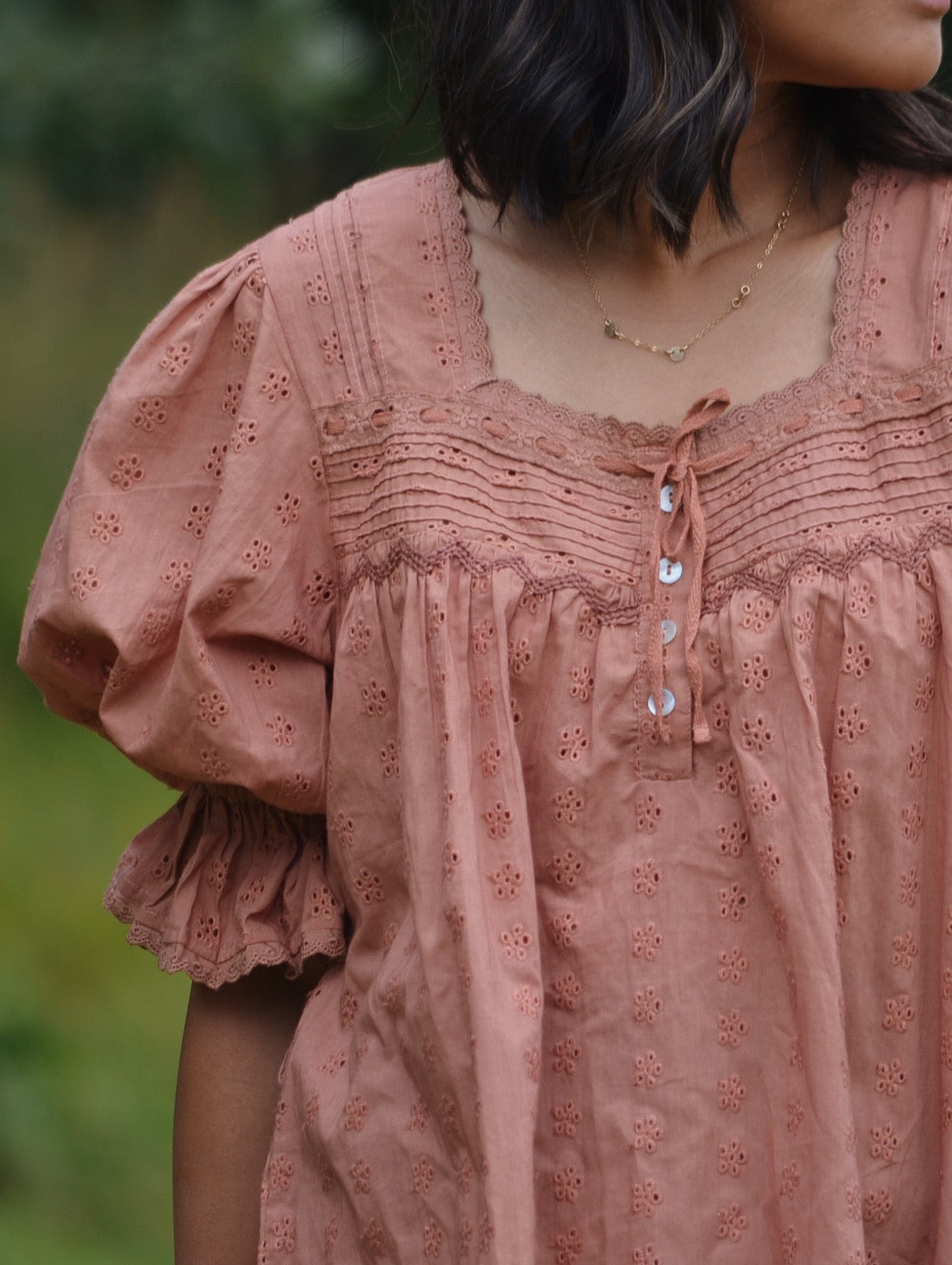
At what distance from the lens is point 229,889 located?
1.68m

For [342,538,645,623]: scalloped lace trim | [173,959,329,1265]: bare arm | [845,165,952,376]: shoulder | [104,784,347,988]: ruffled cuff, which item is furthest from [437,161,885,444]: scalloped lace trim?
[173,959,329,1265]: bare arm

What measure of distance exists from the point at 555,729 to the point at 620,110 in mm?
527

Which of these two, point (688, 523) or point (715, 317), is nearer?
point (688, 523)

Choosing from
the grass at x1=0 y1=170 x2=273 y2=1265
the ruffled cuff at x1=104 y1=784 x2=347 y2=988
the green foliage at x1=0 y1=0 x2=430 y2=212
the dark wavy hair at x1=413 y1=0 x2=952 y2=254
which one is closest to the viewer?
the dark wavy hair at x1=413 y1=0 x2=952 y2=254

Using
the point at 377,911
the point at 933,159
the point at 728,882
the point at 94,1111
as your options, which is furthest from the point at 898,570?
the point at 94,1111

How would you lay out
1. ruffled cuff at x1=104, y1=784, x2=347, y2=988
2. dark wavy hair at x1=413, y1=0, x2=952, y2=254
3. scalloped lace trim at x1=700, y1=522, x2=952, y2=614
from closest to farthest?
scalloped lace trim at x1=700, y1=522, x2=952, y2=614, dark wavy hair at x1=413, y1=0, x2=952, y2=254, ruffled cuff at x1=104, y1=784, x2=347, y2=988

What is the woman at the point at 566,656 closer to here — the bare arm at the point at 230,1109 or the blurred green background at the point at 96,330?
the bare arm at the point at 230,1109

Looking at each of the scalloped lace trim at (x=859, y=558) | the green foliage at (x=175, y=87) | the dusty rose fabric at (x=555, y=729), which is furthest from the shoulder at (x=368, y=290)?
the green foliage at (x=175, y=87)

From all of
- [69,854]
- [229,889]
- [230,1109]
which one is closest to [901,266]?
[229,889]

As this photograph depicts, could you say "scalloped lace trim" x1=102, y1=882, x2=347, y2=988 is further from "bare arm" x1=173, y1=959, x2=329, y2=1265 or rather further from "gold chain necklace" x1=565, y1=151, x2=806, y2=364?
"gold chain necklace" x1=565, y1=151, x2=806, y2=364

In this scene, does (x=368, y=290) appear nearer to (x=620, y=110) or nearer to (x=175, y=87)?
(x=620, y=110)

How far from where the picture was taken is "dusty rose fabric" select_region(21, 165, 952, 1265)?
1415 millimetres

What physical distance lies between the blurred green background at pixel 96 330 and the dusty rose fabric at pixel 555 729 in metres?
1.86

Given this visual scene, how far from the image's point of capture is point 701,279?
1.61m
